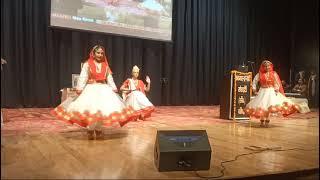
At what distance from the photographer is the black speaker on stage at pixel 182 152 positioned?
8.05ft

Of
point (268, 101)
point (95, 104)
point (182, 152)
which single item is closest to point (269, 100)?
point (268, 101)

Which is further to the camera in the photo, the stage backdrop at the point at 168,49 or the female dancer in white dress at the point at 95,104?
the stage backdrop at the point at 168,49

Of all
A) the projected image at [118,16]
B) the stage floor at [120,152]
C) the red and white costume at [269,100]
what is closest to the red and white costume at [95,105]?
the stage floor at [120,152]

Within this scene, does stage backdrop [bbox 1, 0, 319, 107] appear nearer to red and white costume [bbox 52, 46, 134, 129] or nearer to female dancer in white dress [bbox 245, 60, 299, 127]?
female dancer in white dress [bbox 245, 60, 299, 127]

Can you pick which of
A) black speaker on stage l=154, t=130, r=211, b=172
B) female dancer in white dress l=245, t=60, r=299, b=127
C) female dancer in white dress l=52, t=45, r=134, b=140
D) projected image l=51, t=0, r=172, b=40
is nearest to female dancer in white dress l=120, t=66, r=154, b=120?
female dancer in white dress l=245, t=60, r=299, b=127

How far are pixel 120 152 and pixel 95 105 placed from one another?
80cm

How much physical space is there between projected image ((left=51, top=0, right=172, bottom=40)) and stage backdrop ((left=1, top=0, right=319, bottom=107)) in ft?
1.75

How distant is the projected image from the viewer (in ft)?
23.3

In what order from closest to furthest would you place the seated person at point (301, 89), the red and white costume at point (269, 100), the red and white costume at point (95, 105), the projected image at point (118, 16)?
1. the red and white costume at point (95, 105)
2. the red and white costume at point (269, 100)
3. the projected image at point (118, 16)
4. the seated person at point (301, 89)

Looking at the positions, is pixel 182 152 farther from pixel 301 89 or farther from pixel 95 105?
pixel 301 89

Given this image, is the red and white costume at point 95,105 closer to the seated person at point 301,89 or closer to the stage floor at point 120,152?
the stage floor at point 120,152

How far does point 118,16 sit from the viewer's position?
7789mm

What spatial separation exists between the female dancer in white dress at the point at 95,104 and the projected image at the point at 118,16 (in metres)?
3.30

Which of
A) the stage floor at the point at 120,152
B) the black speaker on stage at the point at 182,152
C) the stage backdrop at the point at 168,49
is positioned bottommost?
the stage floor at the point at 120,152
